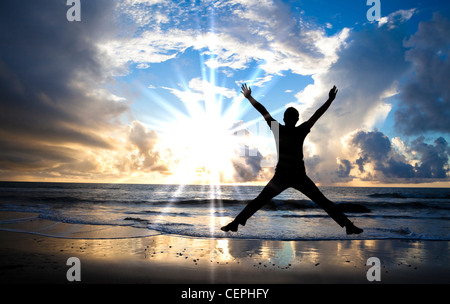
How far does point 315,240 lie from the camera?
401 inches

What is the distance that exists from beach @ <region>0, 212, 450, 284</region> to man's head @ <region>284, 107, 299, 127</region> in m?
3.28

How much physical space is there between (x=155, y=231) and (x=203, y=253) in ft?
14.7

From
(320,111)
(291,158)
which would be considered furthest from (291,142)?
(320,111)

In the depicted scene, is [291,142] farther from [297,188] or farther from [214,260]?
[214,260]

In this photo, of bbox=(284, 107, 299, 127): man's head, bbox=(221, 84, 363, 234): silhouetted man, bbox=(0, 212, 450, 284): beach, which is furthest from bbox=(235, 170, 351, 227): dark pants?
bbox=(0, 212, 450, 284): beach

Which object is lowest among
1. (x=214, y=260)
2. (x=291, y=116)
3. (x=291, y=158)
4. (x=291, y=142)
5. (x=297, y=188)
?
(x=214, y=260)

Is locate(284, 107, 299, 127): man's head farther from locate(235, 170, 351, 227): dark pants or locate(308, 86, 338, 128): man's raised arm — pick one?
locate(235, 170, 351, 227): dark pants

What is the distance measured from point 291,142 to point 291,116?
414 millimetres

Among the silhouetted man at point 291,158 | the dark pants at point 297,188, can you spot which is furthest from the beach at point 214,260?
the silhouetted man at point 291,158

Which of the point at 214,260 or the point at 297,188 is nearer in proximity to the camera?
the point at 297,188

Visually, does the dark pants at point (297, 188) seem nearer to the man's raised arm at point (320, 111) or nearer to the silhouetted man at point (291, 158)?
the silhouetted man at point (291, 158)

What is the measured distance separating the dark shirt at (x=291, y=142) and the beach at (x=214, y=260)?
2760mm

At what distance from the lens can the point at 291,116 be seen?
408cm
